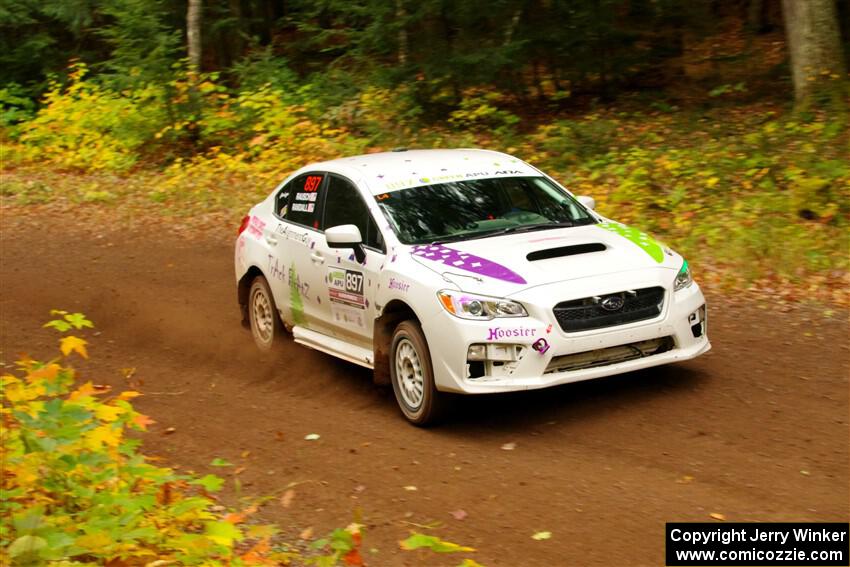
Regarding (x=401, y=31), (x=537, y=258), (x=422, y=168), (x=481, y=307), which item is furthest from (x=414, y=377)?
(x=401, y=31)

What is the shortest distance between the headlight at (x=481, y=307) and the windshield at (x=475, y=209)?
977 millimetres

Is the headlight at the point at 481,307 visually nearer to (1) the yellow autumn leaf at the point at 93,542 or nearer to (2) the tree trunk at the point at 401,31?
(1) the yellow autumn leaf at the point at 93,542

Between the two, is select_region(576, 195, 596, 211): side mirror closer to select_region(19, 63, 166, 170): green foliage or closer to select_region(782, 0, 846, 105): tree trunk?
select_region(782, 0, 846, 105): tree trunk

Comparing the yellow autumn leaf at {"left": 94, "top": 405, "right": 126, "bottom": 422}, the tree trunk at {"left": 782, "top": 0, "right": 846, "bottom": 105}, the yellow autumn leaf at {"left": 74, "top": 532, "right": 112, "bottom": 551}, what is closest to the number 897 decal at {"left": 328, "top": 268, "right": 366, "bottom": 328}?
the yellow autumn leaf at {"left": 94, "top": 405, "right": 126, "bottom": 422}

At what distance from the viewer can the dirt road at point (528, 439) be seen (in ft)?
19.0

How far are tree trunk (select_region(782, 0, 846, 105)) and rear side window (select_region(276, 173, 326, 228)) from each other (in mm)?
8819

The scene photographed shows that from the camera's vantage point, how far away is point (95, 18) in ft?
84.5

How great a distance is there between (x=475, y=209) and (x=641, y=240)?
4.44ft

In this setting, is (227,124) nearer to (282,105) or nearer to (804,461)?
(282,105)

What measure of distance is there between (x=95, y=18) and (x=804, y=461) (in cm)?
2332

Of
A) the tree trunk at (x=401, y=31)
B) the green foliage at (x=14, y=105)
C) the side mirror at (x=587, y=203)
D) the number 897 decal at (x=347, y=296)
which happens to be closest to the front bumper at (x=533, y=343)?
the number 897 decal at (x=347, y=296)

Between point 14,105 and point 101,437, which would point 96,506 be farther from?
point 14,105

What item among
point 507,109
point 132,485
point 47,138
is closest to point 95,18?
point 47,138

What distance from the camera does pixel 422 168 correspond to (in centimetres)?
888
